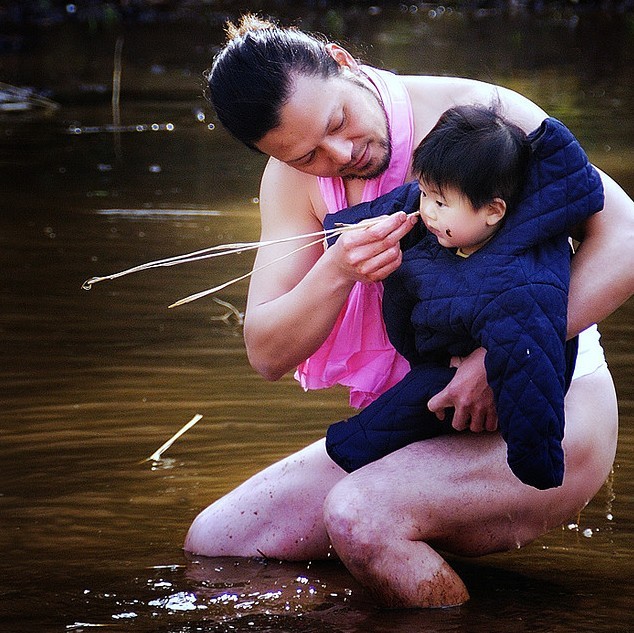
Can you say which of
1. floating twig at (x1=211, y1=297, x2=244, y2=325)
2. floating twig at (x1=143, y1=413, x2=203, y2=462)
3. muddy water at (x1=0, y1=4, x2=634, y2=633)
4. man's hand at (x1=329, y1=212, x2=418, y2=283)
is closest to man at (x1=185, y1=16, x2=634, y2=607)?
man's hand at (x1=329, y1=212, x2=418, y2=283)

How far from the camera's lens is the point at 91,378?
170 inches

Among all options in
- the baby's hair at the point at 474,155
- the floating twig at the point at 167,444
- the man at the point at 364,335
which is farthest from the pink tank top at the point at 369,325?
the floating twig at the point at 167,444

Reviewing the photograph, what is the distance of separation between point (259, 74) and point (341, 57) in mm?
261

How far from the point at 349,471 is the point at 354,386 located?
0.25 m

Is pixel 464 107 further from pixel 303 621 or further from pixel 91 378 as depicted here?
pixel 91 378

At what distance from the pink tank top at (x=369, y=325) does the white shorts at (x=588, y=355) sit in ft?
1.30

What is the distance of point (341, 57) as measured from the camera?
9.53 ft

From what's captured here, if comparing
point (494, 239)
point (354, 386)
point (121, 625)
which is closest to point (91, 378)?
point (354, 386)

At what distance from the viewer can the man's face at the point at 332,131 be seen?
2.74 meters

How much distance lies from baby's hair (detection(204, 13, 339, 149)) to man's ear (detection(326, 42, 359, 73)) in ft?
0.20

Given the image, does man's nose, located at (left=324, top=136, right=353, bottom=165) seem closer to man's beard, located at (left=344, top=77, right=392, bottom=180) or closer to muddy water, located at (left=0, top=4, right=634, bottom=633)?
man's beard, located at (left=344, top=77, right=392, bottom=180)

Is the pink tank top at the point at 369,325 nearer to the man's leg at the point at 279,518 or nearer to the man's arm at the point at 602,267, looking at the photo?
the man's leg at the point at 279,518

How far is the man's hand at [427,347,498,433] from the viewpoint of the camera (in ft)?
8.55

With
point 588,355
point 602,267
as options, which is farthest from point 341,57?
point 588,355
